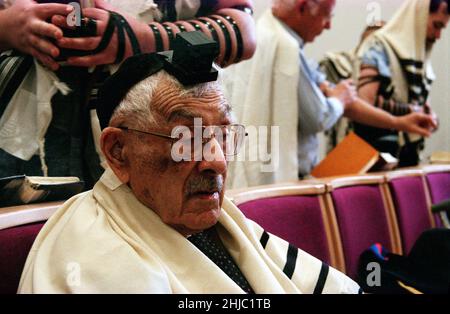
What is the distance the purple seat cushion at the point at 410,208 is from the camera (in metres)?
2.32

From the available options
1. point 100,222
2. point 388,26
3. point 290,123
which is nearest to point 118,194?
point 100,222

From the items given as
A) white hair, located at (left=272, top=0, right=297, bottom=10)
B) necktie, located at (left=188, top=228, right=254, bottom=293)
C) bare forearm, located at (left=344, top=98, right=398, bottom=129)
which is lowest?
bare forearm, located at (left=344, top=98, right=398, bottom=129)

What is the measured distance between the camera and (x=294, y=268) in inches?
48.9

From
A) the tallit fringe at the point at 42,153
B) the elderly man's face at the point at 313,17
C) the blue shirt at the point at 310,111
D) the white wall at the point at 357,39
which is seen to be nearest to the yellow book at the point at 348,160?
the blue shirt at the point at 310,111

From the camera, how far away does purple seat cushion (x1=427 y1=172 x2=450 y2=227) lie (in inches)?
104

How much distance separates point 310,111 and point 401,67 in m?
0.98

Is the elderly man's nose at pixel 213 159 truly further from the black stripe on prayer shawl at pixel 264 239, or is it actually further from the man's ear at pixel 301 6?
the man's ear at pixel 301 6

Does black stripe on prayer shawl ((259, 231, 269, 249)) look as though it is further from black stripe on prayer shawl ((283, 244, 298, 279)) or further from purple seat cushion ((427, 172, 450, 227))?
purple seat cushion ((427, 172, 450, 227))

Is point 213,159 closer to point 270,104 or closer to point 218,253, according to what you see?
point 218,253

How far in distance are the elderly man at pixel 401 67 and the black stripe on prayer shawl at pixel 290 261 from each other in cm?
193

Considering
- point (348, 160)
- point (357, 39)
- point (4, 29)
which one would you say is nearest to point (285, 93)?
point (348, 160)

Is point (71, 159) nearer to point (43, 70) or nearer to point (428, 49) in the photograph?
point (43, 70)

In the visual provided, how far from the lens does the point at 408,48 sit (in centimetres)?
312


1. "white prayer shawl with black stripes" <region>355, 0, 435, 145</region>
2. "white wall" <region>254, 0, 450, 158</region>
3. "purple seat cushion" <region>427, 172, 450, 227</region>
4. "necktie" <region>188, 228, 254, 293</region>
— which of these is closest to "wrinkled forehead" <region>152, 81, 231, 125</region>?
"necktie" <region>188, 228, 254, 293</region>
